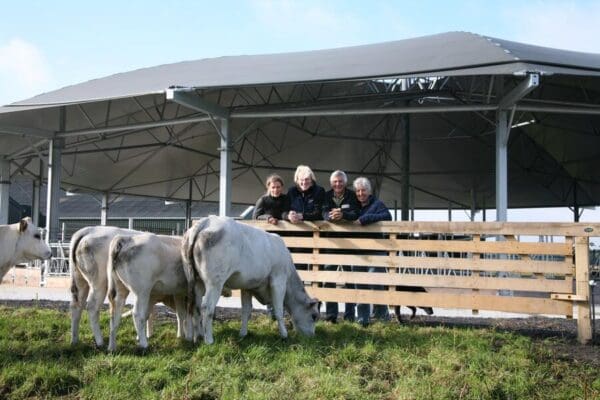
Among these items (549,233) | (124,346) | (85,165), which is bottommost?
(124,346)

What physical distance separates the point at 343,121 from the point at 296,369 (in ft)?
50.6

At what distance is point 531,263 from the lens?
316 inches

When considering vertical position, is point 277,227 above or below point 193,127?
below

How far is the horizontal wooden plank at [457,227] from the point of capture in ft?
25.4

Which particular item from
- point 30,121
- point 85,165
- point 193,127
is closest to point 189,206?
point 85,165

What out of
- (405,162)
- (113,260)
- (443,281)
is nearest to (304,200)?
(443,281)

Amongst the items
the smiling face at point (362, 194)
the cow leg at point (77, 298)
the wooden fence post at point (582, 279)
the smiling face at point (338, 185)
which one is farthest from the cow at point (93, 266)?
the wooden fence post at point (582, 279)

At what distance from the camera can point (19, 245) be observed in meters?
7.40

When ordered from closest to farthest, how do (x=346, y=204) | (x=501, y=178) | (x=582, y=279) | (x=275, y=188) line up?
(x=582, y=279)
(x=275, y=188)
(x=346, y=204)
(x=501, y=178)

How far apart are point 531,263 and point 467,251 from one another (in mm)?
827

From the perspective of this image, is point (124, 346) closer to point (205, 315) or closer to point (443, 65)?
point (205, 315)

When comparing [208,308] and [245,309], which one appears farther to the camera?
[245,309]

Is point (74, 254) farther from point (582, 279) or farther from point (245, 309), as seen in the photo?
point (582, 279)

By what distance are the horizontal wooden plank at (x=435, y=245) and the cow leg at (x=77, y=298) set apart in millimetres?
3003
